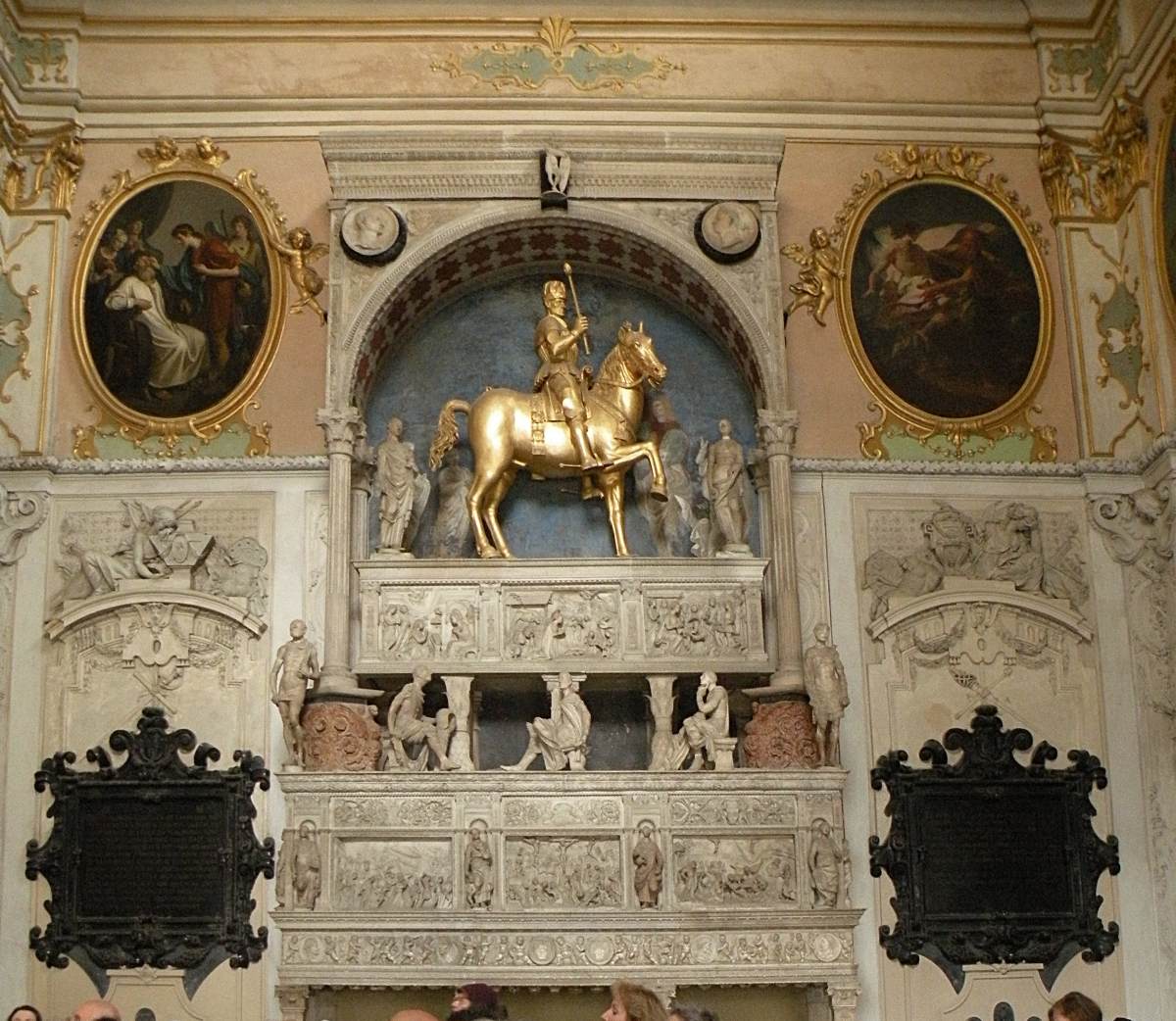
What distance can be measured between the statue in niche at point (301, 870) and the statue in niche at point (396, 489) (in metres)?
2.53

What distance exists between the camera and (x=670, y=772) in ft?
43.9

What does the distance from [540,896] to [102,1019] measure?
646 cm

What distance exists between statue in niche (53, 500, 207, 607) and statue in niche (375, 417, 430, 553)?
5.68 ft

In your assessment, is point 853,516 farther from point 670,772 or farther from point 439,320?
point 439,320

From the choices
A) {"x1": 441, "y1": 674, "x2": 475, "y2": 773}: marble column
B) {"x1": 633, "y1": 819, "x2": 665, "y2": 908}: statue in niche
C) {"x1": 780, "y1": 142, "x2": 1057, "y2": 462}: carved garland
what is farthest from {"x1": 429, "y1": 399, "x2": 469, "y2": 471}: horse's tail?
{"x1": 633, "y1": 819, "x2": 665, "y2": 908}: statue in niche

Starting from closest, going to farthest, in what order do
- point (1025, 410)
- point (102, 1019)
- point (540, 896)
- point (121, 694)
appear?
point (102, 1019) → point (540, 896) → point (121, 694) → point (1025, 410)

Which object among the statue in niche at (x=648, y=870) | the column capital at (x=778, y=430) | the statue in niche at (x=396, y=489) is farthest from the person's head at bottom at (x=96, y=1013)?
the column capital at (x=778, y=430)

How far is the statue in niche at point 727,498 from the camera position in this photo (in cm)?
1441

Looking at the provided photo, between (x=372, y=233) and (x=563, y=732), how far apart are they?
15.0 ft

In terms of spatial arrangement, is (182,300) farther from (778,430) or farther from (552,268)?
(778,430)

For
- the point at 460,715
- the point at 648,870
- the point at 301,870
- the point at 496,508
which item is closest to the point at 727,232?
the point at 496,508

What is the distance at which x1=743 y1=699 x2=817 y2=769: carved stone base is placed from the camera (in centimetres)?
1360

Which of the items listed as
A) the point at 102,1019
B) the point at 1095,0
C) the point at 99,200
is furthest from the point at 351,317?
the point at 102,1019

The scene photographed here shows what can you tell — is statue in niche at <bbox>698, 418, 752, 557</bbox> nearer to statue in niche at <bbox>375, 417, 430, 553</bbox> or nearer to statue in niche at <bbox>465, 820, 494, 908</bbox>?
statue in niche at <bbox>375, 417, 430, 553</bbox>
